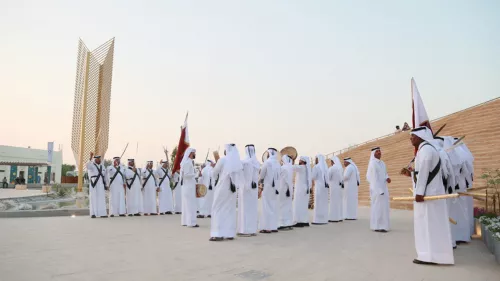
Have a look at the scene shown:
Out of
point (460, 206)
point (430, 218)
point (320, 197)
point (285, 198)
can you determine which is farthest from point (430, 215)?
point (320, 197)

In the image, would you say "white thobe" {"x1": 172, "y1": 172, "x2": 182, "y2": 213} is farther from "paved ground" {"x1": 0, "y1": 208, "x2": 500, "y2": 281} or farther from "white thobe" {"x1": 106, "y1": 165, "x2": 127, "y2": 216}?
"paved ground" {"x1": 0, "y1": 208, "x2": 500, "y2": 281}

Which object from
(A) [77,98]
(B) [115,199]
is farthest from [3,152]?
(B) [115,199]

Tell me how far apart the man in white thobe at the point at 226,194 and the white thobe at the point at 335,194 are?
467 cm

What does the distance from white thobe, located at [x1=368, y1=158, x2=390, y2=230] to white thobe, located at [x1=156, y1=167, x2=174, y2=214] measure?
697cm

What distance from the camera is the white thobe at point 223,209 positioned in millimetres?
7465

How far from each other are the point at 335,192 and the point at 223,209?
203 inches

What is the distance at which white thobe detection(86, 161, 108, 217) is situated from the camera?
38.2ft

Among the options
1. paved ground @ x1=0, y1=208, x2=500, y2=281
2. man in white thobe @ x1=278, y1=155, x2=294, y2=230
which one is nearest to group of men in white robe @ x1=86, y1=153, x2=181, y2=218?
paved ground @ x1=0, y1=208, x2=500, y2=281

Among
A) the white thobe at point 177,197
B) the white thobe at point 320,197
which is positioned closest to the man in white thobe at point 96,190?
the white thobe at point 177,197

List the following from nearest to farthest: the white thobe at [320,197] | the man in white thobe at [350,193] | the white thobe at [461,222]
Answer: the white thobe at [461,222] < the white thobe at [320,197] < the man in white thobe at [350,193]

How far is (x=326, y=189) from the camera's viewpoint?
11625 mm

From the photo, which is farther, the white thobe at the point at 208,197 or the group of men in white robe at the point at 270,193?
the white thobe at the point at 208,197

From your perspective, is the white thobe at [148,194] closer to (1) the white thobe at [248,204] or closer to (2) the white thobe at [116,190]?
(2) the white thobe at [116,190]

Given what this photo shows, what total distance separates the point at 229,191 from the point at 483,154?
44.8ft
